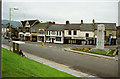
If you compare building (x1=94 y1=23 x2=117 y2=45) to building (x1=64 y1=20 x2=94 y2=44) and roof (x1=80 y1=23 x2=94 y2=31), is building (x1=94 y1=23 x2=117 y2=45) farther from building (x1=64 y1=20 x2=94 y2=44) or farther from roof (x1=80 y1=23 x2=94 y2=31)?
building (x1=64 y1=20 x2=94 y2=44)

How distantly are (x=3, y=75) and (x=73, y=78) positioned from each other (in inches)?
203

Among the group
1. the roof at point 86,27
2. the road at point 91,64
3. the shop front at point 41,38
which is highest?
the roof at point 86,27

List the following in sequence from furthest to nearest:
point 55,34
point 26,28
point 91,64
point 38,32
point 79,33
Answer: point 26,28
point 55,34
point 38,32
point 79,33
point 91,64

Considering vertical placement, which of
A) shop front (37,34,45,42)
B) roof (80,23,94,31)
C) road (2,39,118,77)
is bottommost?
road (2,39,118,77)

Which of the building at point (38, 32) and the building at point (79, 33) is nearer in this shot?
the building at point (79, 33)

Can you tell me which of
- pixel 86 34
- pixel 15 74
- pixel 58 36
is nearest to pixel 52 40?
pixel 58 36

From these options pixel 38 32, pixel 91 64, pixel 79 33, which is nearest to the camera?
pixel 91 64

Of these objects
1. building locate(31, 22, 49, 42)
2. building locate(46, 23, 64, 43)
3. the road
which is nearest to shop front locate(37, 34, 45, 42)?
building locate(31, 22, 49, 42)

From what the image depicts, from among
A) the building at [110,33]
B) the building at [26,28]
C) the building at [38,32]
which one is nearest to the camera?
the building at [110,33]

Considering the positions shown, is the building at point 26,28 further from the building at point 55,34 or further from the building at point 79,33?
the building at point 79,33

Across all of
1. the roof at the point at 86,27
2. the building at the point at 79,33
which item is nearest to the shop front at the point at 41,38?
the building at the point at 79,33

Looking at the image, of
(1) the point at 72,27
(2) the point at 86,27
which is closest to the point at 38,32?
(1) the point at 72,27

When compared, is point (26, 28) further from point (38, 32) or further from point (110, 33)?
point (110, 33)

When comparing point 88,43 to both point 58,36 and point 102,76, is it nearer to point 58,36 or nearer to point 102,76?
point 58,36
